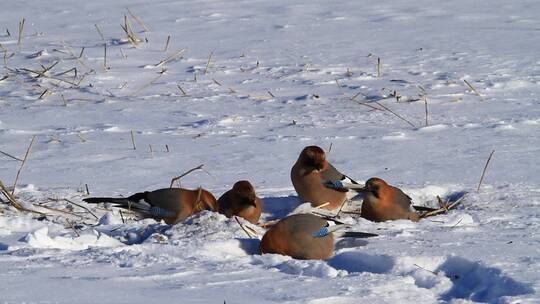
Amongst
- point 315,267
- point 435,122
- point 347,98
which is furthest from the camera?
point 347,98

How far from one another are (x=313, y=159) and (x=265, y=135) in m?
1.52

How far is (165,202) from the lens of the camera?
18.6 ft

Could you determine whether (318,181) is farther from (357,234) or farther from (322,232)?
(322,232)

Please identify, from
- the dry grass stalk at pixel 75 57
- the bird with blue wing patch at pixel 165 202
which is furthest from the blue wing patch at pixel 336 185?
the dry grass stalk at pixel 75 57

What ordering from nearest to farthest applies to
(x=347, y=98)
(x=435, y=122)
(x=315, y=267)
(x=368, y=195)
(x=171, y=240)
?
1. (x=315, y=267)
2. (x=171, y=240)
3. (x=368, y=195)
4. (x=435, y=122)
5. (x=347, y=98)

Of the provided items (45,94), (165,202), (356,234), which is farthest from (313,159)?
(45,94)

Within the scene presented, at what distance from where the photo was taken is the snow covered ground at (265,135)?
4.07m

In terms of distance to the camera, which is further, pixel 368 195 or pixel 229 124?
pixel 229 124

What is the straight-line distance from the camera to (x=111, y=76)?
9617 mm

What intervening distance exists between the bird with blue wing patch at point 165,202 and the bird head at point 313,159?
67 cm

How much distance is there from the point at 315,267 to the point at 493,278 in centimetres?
72

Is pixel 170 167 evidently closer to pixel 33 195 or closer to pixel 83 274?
pixel 33 195

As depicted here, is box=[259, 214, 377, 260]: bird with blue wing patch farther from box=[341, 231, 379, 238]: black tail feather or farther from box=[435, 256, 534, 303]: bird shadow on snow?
box=[435, 256, 534, 303]: bird shadow on snow

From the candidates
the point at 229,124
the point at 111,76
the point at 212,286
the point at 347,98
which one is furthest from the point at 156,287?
the point at 111,76
